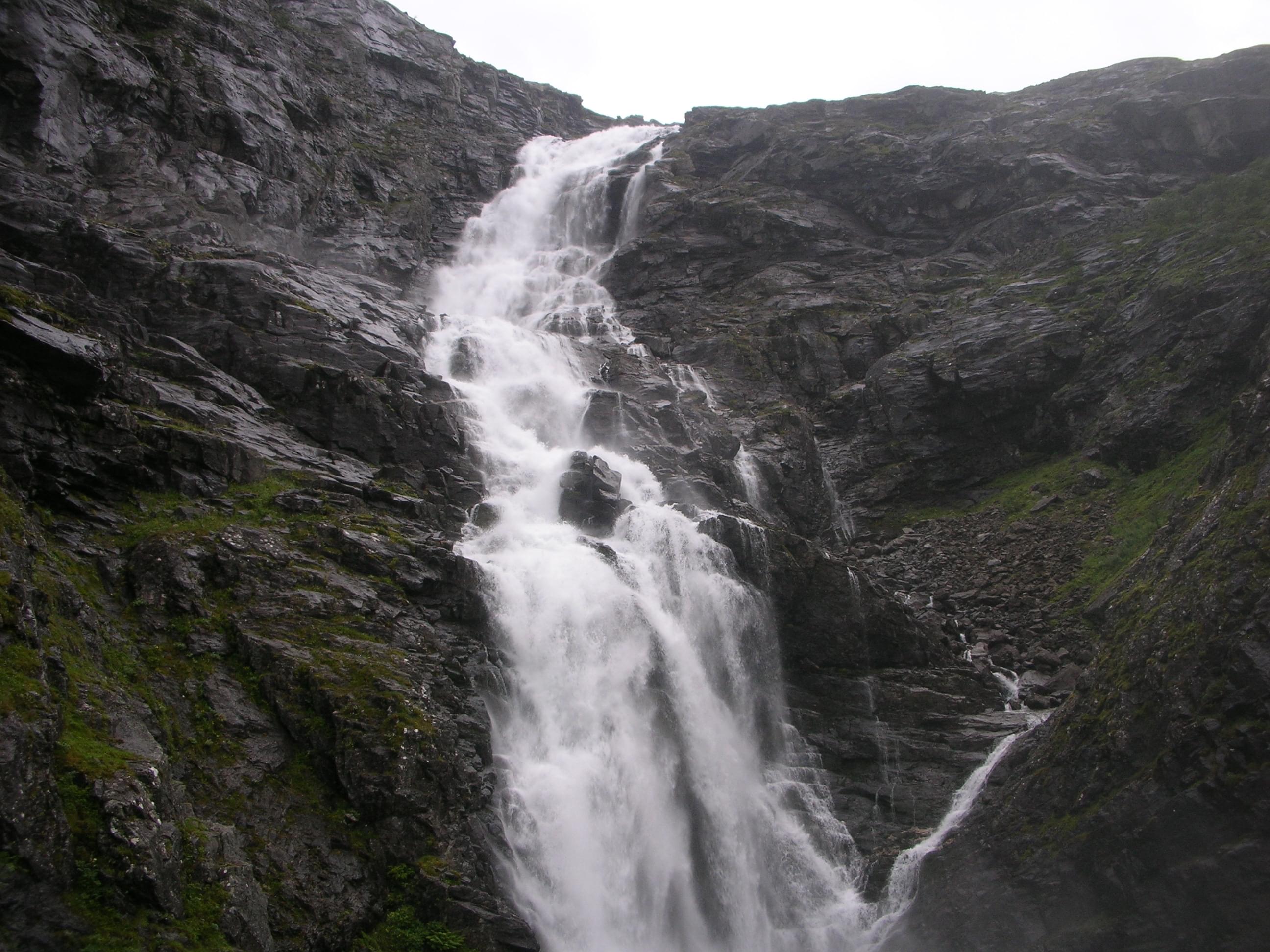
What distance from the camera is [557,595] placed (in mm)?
19062

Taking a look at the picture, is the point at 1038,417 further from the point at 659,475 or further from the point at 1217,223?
the point at 659,475

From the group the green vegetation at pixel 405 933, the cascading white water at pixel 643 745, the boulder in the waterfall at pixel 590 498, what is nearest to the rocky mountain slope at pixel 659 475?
the green vegetation at pixel 405 933

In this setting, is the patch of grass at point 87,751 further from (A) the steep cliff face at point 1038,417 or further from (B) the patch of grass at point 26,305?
(A) the steep cliff face at point 1038,417

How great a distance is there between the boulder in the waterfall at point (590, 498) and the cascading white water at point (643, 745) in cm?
44

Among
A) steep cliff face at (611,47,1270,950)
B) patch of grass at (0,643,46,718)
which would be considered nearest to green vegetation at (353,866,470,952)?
patch of grass at (0,643,46,718)

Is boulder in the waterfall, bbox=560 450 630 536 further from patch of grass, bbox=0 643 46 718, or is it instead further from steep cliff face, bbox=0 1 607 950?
patch of grass, bbox=0 643 46 718

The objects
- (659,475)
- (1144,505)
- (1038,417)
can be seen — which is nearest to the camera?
(1144,505)

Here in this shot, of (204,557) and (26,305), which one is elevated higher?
(26,305)

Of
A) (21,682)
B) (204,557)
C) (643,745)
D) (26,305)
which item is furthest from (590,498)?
(21,682)

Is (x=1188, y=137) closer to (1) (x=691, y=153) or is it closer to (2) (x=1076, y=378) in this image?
(2) (x=1076, y=378)

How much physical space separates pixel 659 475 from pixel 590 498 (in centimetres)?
412

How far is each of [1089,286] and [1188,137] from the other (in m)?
12.7

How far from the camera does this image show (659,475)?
26.7 metres

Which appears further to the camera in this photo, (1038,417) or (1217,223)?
(1217,223)
